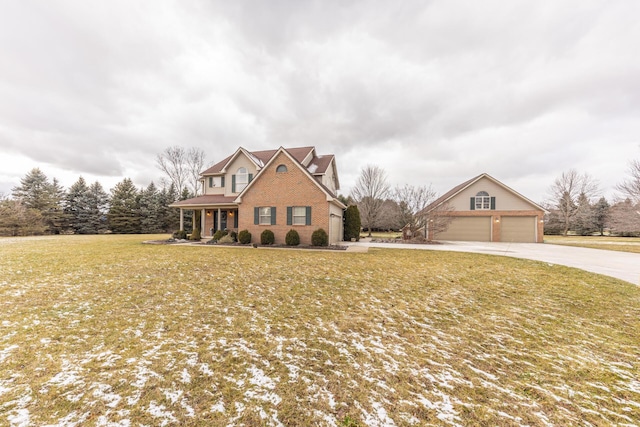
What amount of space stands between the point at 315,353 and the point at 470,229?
24.1 m

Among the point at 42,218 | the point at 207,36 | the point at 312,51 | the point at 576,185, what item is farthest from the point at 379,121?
the point at 42,218

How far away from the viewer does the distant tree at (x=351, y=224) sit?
20984mm

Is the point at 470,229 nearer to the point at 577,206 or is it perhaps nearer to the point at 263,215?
the point at 263,215

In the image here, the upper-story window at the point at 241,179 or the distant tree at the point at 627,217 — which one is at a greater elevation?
the upper-story window at the point at 241,179

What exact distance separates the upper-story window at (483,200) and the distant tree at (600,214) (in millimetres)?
30085

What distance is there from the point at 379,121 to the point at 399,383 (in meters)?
25.4

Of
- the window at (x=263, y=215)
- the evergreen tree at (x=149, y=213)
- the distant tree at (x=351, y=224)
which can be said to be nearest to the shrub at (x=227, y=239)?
the window at (x=263, y=215)

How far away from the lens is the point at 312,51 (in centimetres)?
1650

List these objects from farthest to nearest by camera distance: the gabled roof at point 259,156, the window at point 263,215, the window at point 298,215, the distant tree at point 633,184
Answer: the distant tree at point 633,184 → the gabled roof at point 259,156 → the window at point 263,215 → the window at point 298,215

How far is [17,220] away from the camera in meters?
26.8

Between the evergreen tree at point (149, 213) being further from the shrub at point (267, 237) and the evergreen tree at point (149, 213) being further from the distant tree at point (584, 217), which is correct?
the distant tree at point (584, 217)

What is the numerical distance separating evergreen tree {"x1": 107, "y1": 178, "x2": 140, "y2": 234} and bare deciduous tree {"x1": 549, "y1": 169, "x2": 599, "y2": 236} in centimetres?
6494

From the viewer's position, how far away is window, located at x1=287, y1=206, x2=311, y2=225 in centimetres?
1581

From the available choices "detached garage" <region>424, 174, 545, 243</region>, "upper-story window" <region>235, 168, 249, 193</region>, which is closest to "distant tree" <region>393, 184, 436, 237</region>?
"detached garage" <region>424, 174, 545, 243</region>
